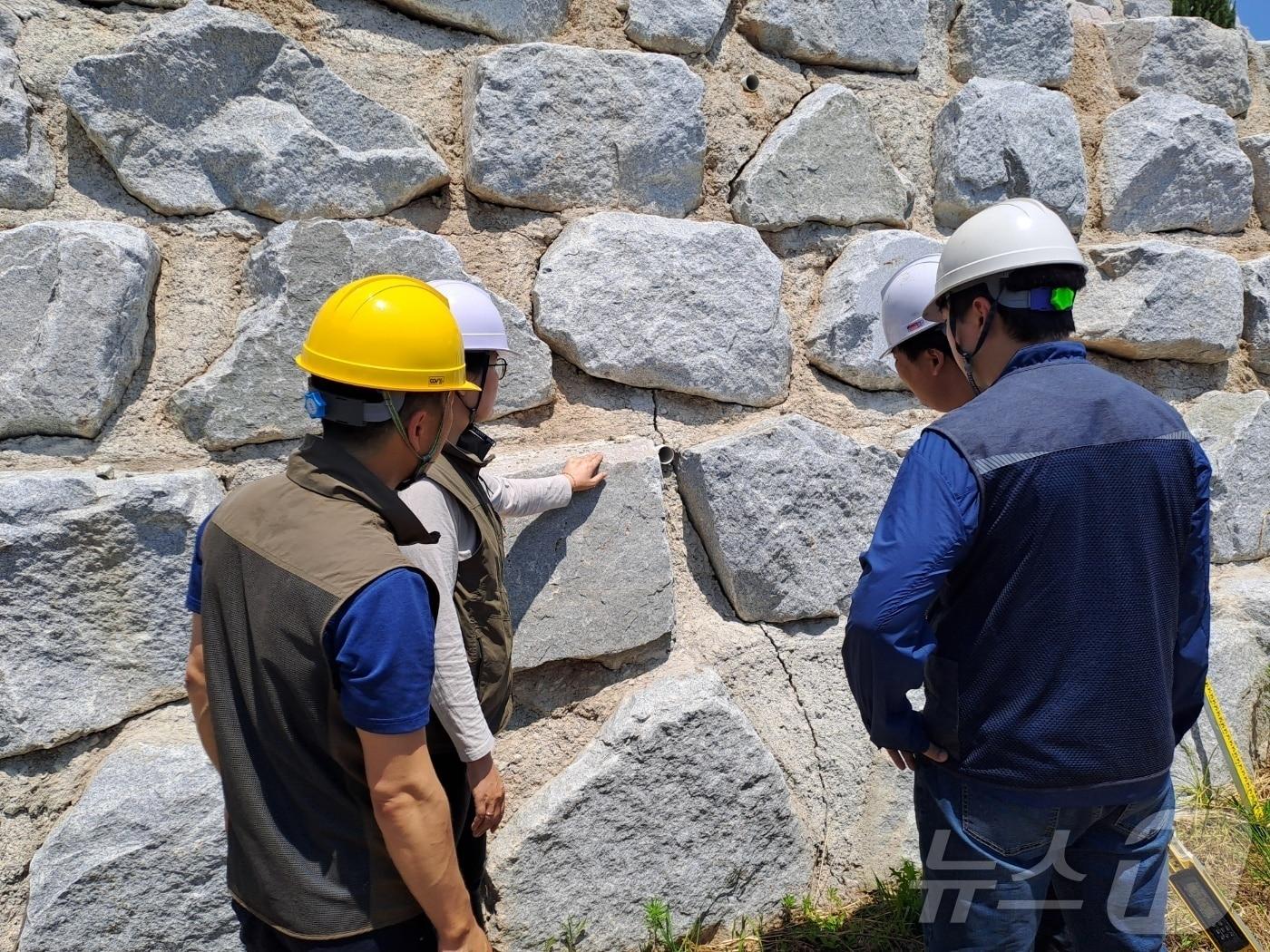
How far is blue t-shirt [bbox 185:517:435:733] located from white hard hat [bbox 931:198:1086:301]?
1.10 meters

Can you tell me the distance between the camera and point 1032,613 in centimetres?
162

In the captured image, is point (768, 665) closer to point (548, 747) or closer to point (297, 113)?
point (548, 747)

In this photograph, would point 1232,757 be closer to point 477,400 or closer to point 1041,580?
point 1041,580

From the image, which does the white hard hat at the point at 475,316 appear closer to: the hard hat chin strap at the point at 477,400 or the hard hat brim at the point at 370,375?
the hard hat chin strap at the point at 477,400

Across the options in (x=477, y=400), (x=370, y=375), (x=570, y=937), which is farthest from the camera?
(x=570, y=937)

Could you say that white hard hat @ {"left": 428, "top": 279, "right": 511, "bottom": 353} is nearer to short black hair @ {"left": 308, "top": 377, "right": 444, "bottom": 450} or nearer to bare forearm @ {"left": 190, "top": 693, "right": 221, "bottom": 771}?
short black hair @ {"left": 308, "top": 377, "right": 444, "bottom": 450}

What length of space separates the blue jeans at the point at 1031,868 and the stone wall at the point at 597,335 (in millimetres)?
759

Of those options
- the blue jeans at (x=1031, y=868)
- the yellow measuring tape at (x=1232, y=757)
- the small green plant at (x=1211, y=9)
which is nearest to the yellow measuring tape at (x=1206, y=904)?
the yellow measuring tape at (x=1232, y=757)

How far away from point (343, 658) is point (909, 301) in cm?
140

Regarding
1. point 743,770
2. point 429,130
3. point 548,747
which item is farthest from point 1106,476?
point 429,130

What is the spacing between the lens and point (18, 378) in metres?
1.94

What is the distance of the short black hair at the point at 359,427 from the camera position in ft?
4.85

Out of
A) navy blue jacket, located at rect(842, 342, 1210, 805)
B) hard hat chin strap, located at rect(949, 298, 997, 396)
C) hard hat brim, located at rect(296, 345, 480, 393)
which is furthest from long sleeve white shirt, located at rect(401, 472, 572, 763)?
hard hat chin strap, located at rect(949, 298, 997, 396)

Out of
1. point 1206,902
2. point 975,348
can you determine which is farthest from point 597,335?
point 1206,902
